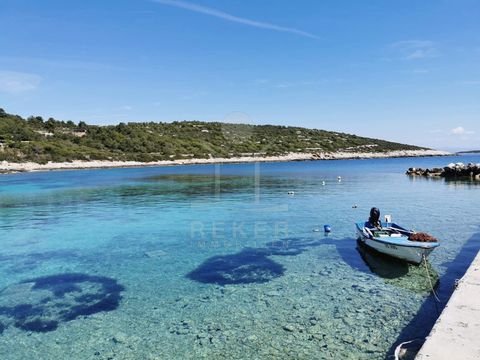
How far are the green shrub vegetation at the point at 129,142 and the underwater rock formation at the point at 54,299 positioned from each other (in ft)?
238

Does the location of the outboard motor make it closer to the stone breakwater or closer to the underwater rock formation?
the underwater rock formation

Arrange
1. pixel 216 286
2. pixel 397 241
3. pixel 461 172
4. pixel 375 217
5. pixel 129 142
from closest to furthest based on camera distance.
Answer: pixel 216 286
pixel 397 241
pixel 375 217
pixel 461 172
pixel 129 142

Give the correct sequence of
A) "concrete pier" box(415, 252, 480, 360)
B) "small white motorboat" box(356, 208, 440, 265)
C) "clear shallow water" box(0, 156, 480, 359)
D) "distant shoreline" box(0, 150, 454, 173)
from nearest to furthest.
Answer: "concrete pier" box(415, 252, 480, 360)
"clear shallow water" box(0, 156, 480, 359)
"small white motorboat" box(356, 208, 440, 265)
"distant shoreline" box(0, 150, 454, 173)

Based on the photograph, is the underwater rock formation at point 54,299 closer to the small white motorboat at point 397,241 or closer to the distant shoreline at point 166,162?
the small white motorboat at point 397,241

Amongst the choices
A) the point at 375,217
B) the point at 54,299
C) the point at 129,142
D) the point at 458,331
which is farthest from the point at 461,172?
the point at 129,142

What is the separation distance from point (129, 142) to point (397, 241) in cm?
12887

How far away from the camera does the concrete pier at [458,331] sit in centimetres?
790

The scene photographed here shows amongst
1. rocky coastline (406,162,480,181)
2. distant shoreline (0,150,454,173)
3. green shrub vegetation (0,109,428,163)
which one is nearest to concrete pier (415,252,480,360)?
rocky coastline (406,162,480,181)

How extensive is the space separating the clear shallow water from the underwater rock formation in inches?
1.7

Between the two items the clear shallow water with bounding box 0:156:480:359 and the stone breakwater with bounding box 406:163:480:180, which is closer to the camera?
the clear shallow water with bounding box 0:156:480:359

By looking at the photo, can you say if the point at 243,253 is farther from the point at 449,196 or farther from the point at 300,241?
the point at 449,196

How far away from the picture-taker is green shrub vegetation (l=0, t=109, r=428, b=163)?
11075cm

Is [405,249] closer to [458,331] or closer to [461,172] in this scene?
[458,331]

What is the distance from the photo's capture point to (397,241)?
1689cm
